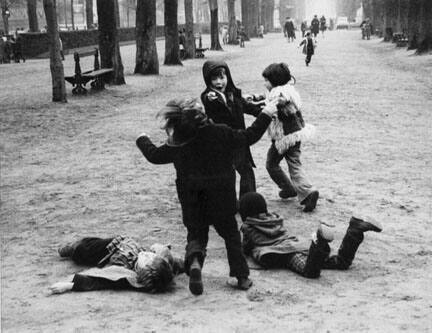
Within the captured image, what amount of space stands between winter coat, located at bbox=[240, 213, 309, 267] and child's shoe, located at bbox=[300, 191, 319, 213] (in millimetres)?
1371

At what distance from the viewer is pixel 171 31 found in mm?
29609

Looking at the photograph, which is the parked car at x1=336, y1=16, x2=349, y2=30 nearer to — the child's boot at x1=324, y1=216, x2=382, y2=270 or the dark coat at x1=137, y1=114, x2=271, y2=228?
the child's boot at x1=324, y1=216, x2=382, y2=270

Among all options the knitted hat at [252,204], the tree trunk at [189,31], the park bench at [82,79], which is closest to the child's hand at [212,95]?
the knitted hat at [252,204]

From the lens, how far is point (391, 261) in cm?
602

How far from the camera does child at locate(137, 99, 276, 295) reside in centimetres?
A: 510

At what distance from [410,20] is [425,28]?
167 inches

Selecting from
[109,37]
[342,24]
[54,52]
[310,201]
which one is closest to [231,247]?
[310,201]

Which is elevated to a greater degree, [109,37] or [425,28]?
[109,37]

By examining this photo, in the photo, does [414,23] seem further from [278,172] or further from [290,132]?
[290,132]

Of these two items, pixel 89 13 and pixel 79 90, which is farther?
pixel 89 13

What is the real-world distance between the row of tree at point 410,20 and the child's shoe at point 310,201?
24.3 meters

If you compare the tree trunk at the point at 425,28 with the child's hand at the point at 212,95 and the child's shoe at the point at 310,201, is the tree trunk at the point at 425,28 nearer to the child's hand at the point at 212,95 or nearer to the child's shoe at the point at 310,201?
the child's shoe at the point at 310,201

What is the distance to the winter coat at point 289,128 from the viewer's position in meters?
7.48

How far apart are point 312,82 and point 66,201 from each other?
584 inches
